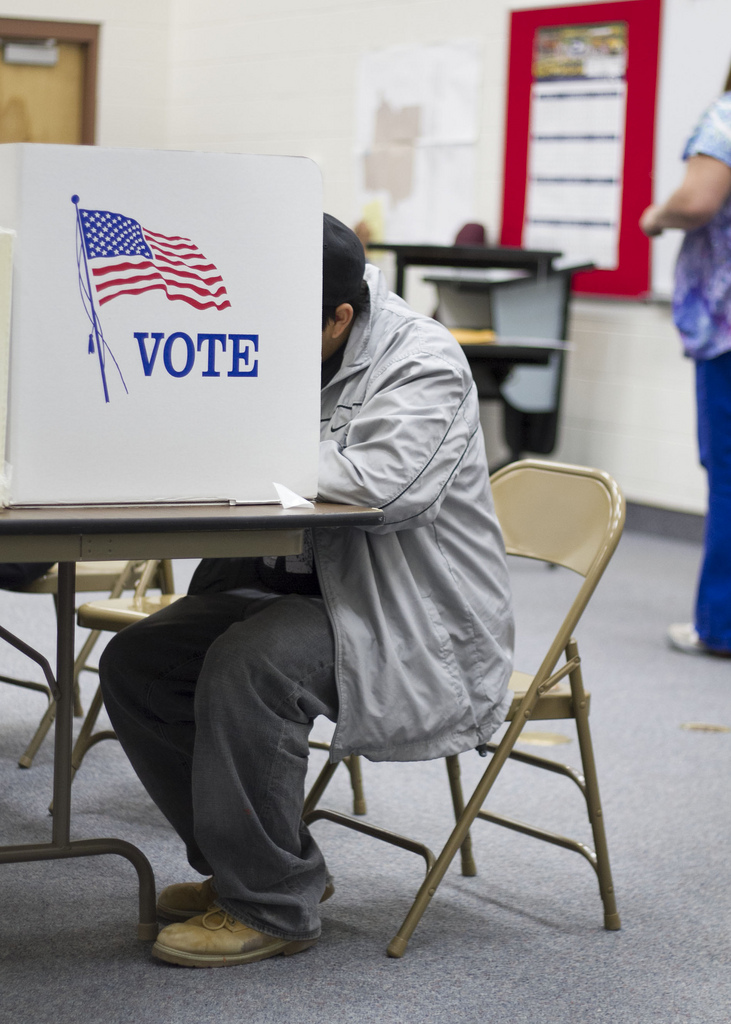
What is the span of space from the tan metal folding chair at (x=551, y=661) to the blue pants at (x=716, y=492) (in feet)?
5.35

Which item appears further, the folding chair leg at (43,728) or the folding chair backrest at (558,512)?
the folding chair leg at (43,728)

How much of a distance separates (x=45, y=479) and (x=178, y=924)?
700mm

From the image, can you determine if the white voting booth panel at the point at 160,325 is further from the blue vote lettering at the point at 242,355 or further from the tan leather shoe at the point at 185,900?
the tan leather shoe at the point at 185,900

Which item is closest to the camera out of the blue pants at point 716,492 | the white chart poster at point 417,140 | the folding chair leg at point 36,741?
the folding chair leg at point 36,741

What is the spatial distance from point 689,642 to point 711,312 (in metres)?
0.95

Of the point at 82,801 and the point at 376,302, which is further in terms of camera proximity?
the point at 82,801

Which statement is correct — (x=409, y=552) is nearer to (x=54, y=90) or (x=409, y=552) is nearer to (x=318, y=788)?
(x=318, y=788)

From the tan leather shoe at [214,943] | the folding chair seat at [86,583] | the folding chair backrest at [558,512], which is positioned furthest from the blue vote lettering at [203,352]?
the folding chair seat at [86,583]

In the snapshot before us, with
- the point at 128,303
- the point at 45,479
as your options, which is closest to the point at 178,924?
the point at 45,479

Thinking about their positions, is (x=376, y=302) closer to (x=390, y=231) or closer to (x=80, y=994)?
(x=80, y=994)

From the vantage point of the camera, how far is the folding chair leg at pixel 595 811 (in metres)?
1.96

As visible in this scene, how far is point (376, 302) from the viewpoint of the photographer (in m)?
1.85

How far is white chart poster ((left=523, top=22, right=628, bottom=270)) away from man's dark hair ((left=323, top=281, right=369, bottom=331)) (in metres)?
3.73

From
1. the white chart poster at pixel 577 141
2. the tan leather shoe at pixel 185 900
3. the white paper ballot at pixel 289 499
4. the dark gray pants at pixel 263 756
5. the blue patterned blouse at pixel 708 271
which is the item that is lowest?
the tan leather shoe at pixel 185 900
